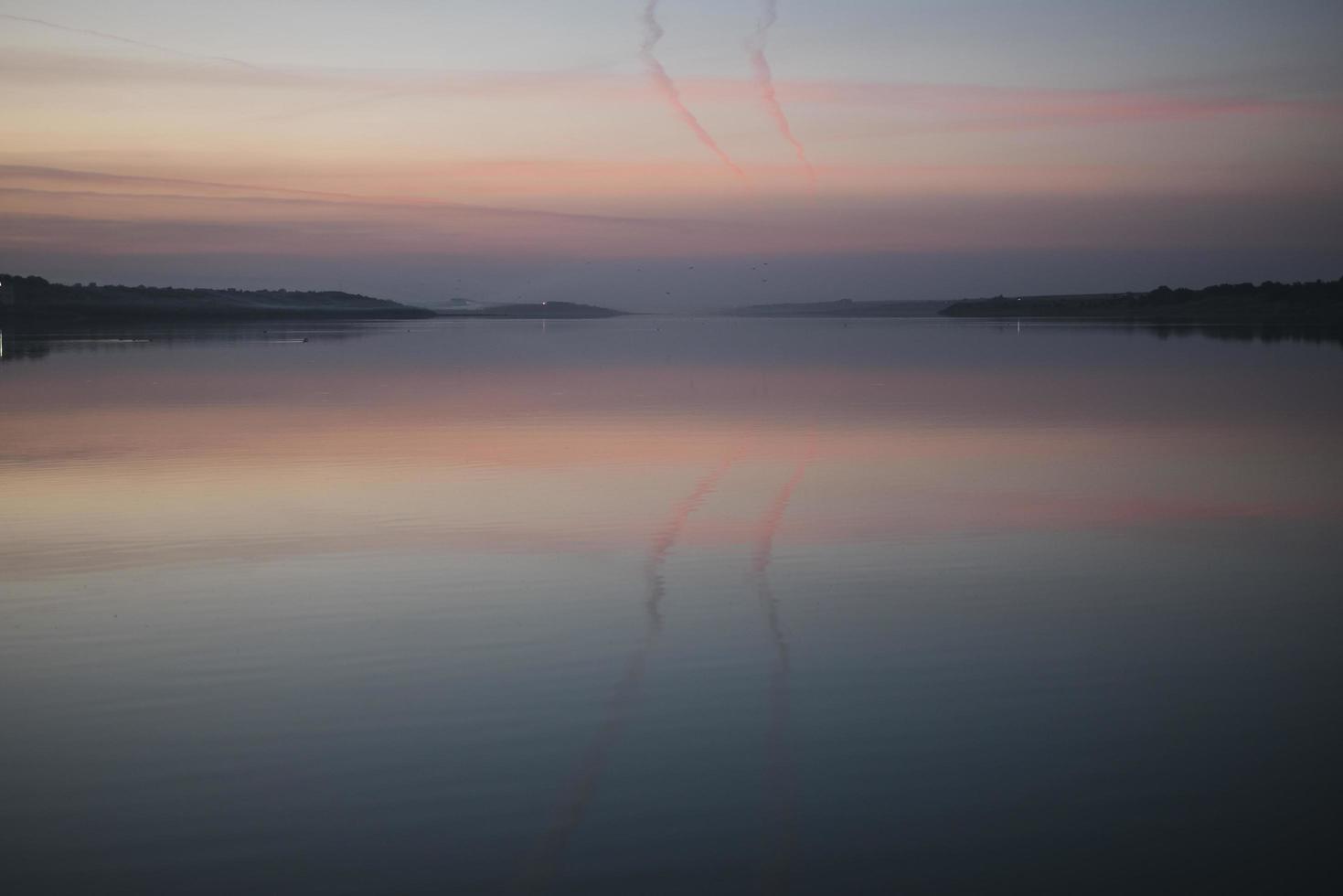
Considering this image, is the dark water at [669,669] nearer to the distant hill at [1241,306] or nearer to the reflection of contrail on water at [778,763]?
the reflection of contrail on water at [778,763]

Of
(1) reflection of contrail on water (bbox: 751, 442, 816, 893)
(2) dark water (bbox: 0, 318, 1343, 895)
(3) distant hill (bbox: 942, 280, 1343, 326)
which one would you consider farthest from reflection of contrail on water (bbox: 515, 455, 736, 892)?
(3) distant hill (bbox: 942, 280, 1343, 326)

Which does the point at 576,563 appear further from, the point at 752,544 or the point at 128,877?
the point at 128,877

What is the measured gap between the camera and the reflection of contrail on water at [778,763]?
5020 millimetres

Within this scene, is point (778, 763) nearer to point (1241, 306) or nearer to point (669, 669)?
point (669, 669)

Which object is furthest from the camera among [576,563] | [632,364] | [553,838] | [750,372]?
[632,364]

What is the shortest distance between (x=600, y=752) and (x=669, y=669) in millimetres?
1363

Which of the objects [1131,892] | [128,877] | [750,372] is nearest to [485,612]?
[128,877]

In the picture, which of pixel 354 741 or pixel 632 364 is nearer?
pixel 354 741

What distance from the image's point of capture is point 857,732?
6.46 metres

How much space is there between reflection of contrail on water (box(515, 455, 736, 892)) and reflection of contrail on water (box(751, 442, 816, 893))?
2.42 feet

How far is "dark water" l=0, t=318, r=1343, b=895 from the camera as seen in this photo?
17.0 ft

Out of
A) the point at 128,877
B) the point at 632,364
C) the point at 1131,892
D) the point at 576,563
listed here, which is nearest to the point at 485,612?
the point at 576,563

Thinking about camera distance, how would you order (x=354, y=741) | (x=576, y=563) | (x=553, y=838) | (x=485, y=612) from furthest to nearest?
(x=576, y=563) < (x=485, y=612) < (x=354, y=741) < (x=553, y=838)

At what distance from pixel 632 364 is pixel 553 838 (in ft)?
124
